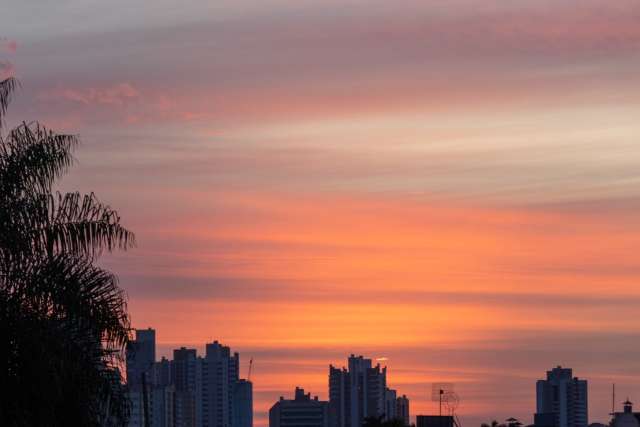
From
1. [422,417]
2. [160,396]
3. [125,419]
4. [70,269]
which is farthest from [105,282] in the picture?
[160,396]

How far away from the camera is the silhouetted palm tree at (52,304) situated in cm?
2423

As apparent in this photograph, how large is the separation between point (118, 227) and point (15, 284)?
1929 mm

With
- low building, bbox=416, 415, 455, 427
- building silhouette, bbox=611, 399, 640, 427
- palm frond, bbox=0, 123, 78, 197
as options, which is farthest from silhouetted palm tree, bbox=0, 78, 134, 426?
low building, bbox=416, 415, 455, 427

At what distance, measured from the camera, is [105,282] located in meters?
25.3

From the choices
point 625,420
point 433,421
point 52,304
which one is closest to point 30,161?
point 52,304

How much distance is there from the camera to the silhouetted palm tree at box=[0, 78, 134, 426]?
2423cm

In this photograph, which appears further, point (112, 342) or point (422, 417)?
point (422, 417)

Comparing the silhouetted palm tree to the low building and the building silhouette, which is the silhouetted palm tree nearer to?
the building silhouette

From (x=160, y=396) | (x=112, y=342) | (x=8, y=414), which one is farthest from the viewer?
(x=160, y=396)

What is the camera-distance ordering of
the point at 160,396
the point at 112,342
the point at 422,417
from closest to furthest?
the point at 112,342 → the point at 422,417 → the point at 160,396

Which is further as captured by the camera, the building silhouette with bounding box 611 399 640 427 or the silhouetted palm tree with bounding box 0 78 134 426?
the building silhouette with bounding box 611 399 640 427

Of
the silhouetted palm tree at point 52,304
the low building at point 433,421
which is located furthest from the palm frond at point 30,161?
the low building at point 433,421

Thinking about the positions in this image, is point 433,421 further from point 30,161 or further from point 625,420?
point 30,161

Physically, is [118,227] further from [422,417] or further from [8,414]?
[422,417]
